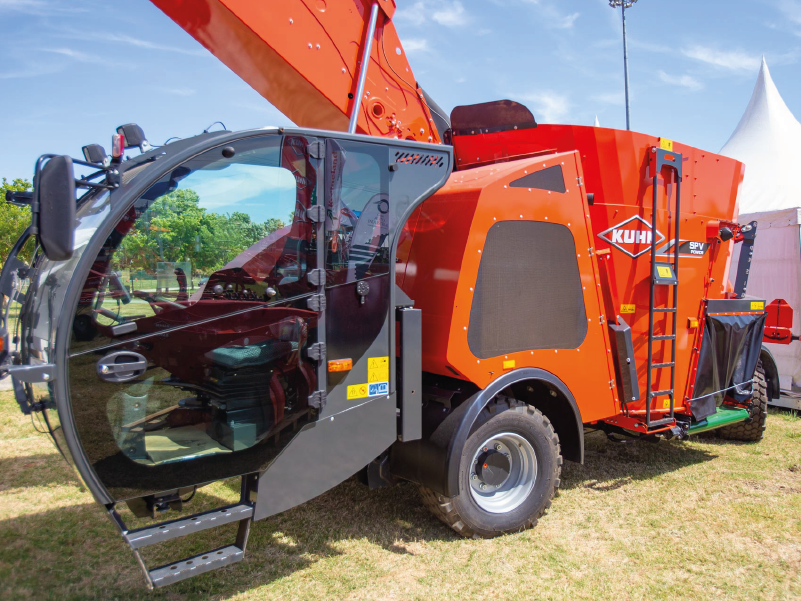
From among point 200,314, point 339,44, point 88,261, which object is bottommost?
point 200,314

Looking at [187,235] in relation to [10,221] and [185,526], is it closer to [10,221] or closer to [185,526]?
[185,526]

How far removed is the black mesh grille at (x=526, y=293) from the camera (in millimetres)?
3467

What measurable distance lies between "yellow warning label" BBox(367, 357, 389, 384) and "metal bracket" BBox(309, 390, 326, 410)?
28 centimetres

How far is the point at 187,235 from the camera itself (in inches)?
108

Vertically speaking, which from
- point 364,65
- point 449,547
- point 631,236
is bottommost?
point 449,547

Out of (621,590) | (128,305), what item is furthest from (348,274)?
(621,590)

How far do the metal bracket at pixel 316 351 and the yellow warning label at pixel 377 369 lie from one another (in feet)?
0.94

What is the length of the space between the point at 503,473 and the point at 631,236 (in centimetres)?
192

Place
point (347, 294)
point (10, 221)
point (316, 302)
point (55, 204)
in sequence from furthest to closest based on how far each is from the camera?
point (10, 221)
point (347, 294)
point (316, 302)
point (55, 204)

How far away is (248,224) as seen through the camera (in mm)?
2832

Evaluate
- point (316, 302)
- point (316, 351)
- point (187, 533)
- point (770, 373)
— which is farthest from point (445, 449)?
point (770, 373)

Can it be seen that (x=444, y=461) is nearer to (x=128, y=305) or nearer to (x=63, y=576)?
(x=128, y=305)

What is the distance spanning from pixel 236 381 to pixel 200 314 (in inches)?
14.2

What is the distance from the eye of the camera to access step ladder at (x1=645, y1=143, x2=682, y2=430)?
4320mm
